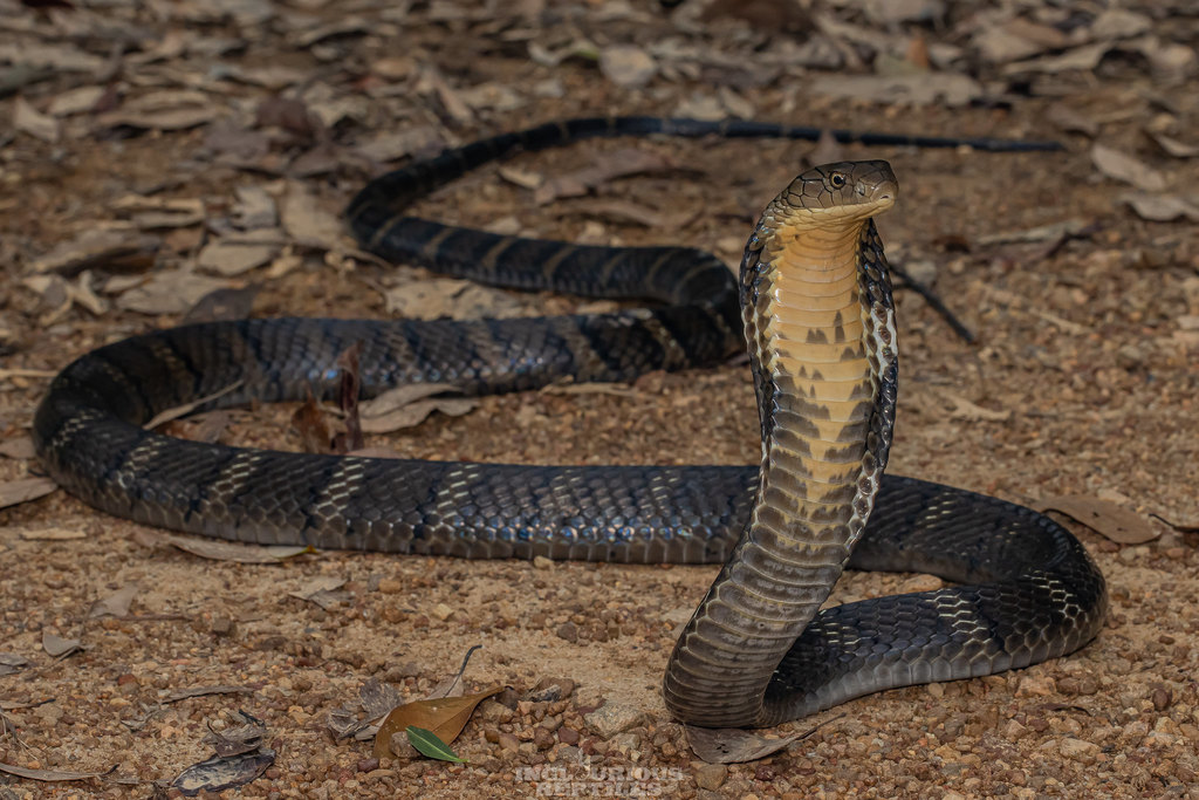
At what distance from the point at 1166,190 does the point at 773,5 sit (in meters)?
3.57

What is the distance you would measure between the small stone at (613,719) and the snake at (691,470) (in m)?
0.12

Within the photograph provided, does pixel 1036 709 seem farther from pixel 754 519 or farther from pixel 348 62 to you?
Result: pixel 348 62

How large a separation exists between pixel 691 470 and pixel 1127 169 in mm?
4114

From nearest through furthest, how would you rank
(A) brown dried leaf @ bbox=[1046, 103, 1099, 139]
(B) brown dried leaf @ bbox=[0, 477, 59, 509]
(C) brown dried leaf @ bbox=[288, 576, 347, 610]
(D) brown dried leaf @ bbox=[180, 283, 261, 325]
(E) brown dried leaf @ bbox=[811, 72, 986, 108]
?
1. (C) brown dried leaf @ bbox=[288, 576, 347, 610]
2. (B) brown dried leaf @ bbox=[0, 477, 59, 509]
3. (D) brown dried leaf @ bbox=[180, 283, 261, 325]
4. (A) brown dried leaf @ bbox=[1046, 103, 1099, 139]
5. (E) brown dried leaf @ bbox=[811, 72, 986, 108]

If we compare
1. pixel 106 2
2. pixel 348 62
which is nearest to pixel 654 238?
pixel 348 62

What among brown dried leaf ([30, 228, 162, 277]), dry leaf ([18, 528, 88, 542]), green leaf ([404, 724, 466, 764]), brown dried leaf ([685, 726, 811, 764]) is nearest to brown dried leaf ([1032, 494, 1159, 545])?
brown dried leaf ([685, 726, 811, 764])

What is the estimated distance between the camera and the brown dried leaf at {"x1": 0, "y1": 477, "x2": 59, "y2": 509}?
15.7ft

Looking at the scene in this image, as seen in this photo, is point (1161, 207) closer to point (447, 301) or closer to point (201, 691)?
point (447, 301)

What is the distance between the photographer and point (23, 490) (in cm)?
486

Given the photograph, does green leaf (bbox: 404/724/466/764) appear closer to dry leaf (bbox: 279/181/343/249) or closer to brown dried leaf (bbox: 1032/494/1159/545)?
brown dried leaf (bbox: 1032/494/1159/545)

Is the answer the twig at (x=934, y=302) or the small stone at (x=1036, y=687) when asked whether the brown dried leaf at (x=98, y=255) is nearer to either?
the twig at (x=934, y=302)

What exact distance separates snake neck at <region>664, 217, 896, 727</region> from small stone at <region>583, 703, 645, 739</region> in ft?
1.58

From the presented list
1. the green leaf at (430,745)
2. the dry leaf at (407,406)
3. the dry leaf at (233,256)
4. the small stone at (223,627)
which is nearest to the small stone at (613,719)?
the green leaf at (430,745)

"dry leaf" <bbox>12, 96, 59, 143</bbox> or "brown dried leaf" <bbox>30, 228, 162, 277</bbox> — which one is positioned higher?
"dry leaf" <bbox>12, 96, 59, 143</bbox>
